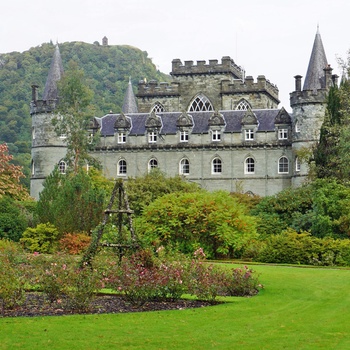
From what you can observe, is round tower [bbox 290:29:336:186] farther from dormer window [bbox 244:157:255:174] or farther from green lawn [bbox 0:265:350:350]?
green lawn [bbox 0:265:350:350]

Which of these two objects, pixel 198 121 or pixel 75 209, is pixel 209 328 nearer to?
pixel 75 209

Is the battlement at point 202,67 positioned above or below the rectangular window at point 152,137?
above

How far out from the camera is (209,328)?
1761cm

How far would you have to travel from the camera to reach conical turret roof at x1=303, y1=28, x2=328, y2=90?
223 ft

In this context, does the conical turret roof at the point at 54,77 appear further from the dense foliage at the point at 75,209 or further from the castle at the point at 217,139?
the dense foliage at the point at 75,209

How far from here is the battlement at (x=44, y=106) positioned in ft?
233

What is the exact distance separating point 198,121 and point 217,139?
268 centimetres

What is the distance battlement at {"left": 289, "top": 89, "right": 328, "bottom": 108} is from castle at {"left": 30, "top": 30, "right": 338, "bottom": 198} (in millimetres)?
74

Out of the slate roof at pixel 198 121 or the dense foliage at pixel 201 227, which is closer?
the dense foliage at pixel 201 227

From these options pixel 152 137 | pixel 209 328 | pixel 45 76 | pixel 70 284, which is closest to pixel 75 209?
pixel 70 284

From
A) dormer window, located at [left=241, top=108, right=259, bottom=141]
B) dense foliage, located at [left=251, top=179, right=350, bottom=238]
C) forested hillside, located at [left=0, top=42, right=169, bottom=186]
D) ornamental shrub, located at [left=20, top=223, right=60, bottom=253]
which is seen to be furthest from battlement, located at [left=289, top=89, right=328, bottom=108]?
forested hillside, located at [left=0, top=42, right=169, bottom=186]

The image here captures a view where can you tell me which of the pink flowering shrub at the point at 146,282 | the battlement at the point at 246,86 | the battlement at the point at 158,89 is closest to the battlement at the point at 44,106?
the battlement at the point at 158,89

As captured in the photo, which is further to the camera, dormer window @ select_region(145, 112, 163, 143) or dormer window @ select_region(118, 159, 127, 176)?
dormer window @ select_region(145, 112, 163, 143)

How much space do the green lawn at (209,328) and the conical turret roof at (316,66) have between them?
47.1 meters
